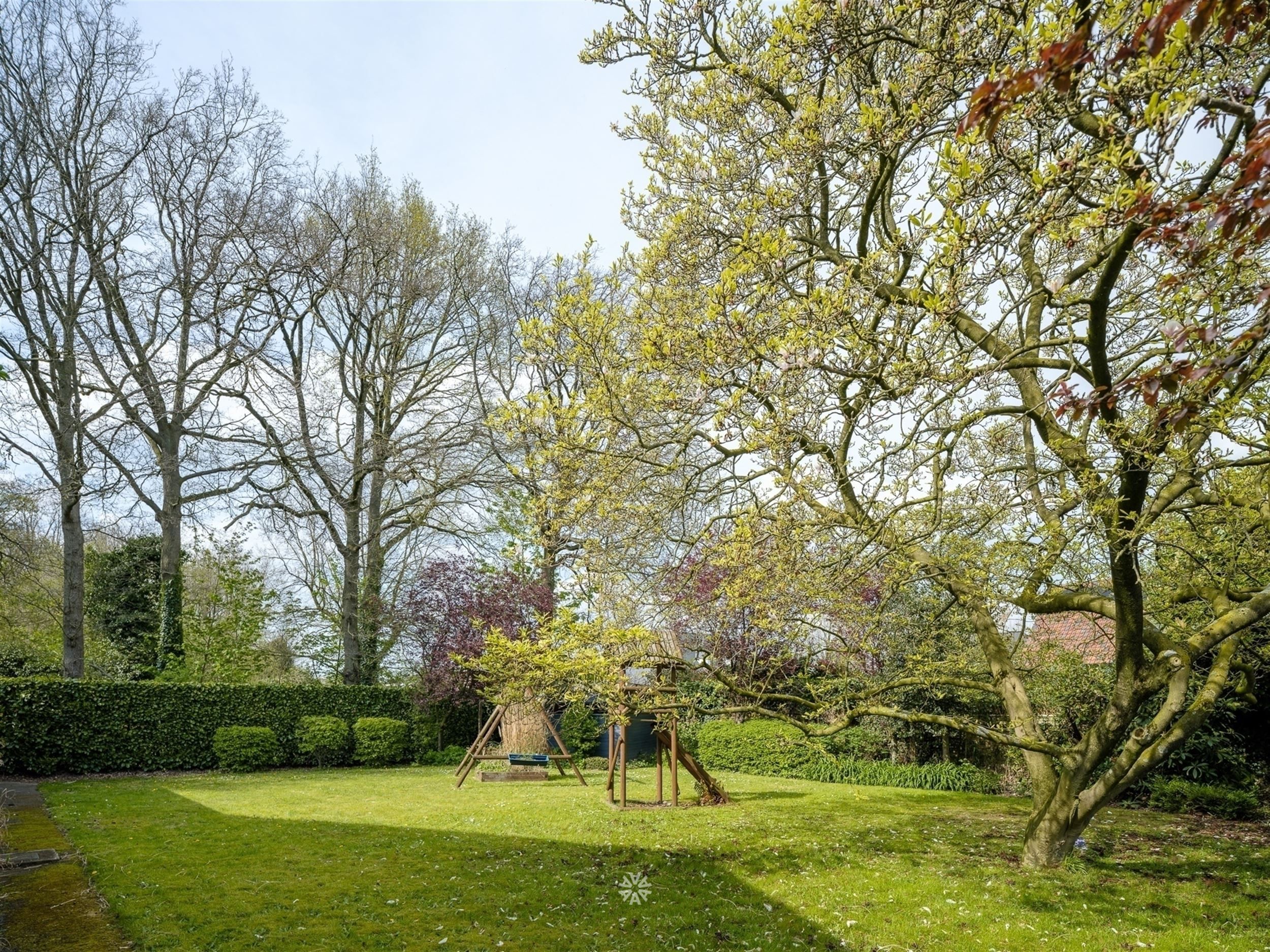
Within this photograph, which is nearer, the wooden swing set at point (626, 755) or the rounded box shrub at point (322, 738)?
the wooden swing set at point (626, 755)

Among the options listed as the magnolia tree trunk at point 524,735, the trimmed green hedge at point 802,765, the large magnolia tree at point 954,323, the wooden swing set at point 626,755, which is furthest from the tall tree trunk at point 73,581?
the large magnolia tree at point 954,323

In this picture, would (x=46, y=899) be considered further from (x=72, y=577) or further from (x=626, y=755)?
(x=72, y=577)

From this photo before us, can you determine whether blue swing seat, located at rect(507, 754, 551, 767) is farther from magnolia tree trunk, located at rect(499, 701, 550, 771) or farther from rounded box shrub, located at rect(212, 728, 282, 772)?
rounded box shrub, located at rect(212, 728, 282, 772)

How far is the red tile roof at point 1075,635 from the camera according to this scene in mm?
9680

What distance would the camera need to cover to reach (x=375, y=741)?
16.2 meters

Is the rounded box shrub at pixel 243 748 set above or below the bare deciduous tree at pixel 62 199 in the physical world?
below

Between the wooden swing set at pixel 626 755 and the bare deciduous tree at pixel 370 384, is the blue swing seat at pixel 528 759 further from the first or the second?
the bare deciduous tree at pixel 370 384

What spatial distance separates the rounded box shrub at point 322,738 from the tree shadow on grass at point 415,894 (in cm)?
738

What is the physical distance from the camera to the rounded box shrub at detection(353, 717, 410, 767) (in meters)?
16.2

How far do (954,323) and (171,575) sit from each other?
53.9ft

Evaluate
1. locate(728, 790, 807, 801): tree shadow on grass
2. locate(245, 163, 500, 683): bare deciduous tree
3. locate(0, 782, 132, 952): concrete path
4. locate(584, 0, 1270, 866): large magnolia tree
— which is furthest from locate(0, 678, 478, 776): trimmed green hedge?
locate(584, 0, 1270, 866): large magnolia tree

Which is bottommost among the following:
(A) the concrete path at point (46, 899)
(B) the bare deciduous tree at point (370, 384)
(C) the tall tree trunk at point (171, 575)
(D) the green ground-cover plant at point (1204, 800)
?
(D) the green ground-cover plant at point (1204, 800)

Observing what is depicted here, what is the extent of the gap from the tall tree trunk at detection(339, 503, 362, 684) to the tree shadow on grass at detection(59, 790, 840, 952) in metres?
9.59

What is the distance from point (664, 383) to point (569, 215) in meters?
4.46
